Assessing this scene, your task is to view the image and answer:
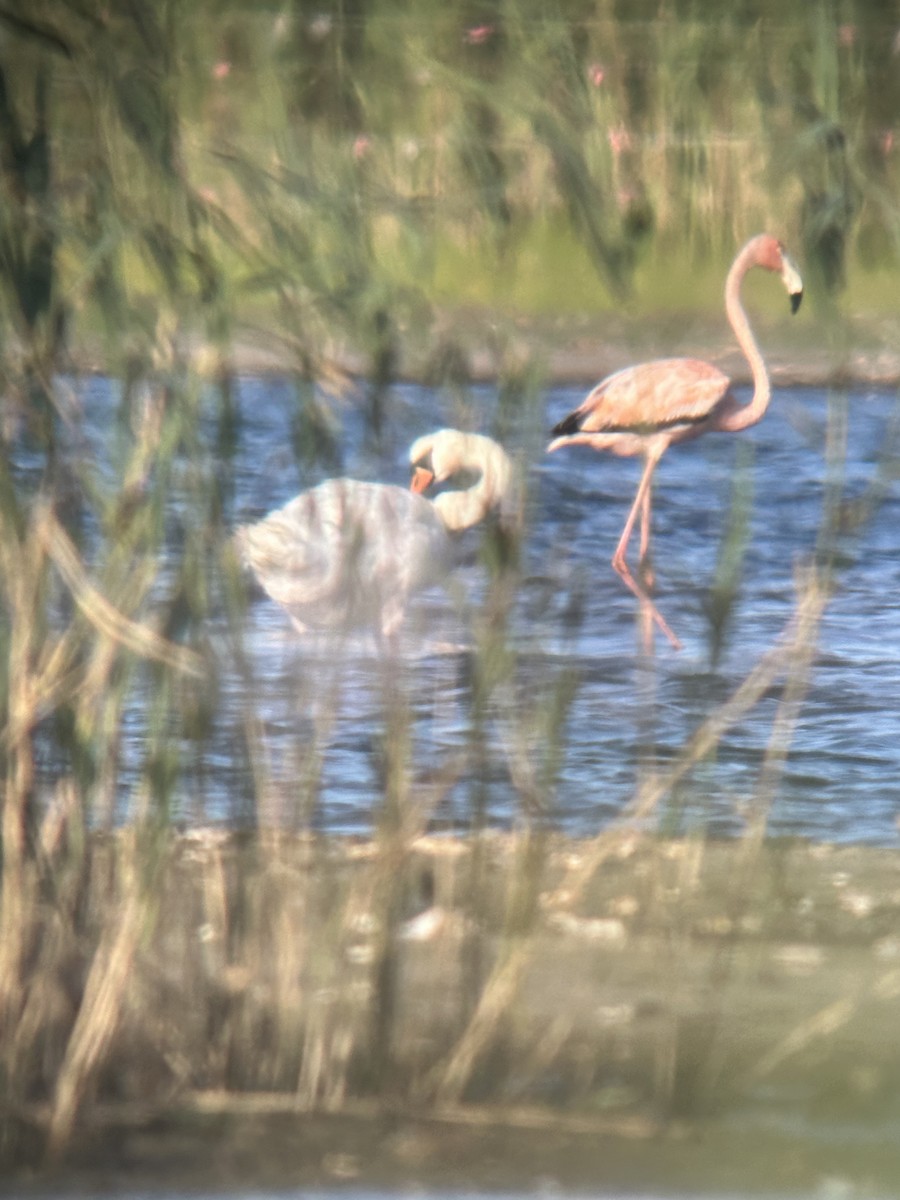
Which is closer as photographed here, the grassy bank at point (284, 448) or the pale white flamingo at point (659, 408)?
the grassy bank at point (284, 448)

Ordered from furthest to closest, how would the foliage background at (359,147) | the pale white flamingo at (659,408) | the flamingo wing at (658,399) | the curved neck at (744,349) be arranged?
1. the flamingo wing at (658,399)
2. the pale white flamingo at (659,408)
3. the curved neck at (744,349)
4. the foliage background at (359,147)

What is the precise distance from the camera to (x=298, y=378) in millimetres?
1509

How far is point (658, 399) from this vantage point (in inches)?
198

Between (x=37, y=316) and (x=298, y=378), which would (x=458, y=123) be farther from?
(x=37, y=316)

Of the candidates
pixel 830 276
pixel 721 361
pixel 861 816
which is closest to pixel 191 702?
pixel 830 276

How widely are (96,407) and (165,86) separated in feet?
0.86

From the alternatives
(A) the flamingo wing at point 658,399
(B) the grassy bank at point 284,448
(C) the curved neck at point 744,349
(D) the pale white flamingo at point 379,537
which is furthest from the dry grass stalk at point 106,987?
(A) the flamingo wing at point 658,399

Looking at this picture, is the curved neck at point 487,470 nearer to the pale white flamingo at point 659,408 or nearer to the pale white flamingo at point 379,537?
the pale white flamingo at point 379,537

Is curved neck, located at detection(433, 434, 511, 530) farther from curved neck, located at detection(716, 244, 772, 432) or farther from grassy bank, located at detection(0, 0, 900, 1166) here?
curved neck, located at detection(716, 244, 772, 432)

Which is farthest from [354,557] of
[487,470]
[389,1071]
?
[389,1071]

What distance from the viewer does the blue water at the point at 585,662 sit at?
153 centimetres

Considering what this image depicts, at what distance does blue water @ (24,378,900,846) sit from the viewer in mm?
1534

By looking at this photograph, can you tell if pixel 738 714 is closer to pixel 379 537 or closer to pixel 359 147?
pixel 379 537

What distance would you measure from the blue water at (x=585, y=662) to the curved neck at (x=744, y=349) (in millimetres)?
351
